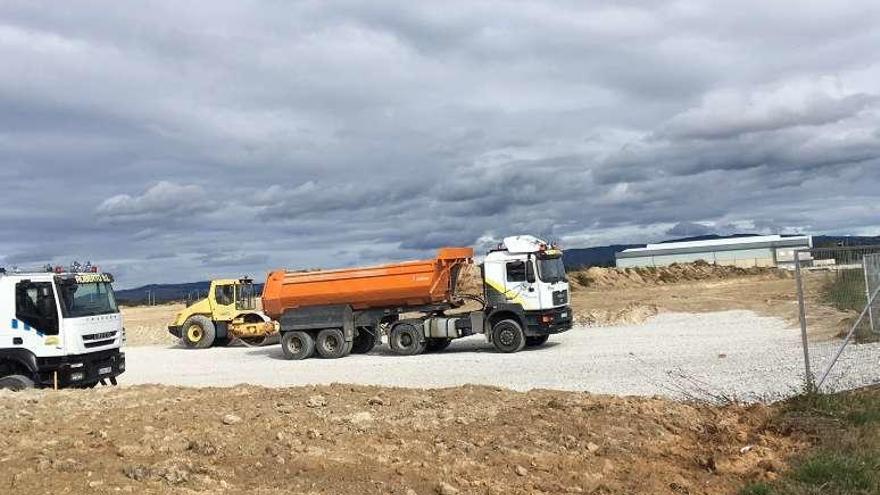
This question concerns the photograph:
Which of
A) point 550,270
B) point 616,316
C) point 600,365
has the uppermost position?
point 550,270

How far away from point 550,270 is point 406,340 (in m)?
4.66

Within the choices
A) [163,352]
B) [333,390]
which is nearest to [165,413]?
[333,390]

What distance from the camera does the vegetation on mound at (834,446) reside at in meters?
7.40

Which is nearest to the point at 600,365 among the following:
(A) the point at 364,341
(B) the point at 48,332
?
(A) the point at 364,341

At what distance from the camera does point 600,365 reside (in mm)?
18219

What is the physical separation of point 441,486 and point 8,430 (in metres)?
4.69

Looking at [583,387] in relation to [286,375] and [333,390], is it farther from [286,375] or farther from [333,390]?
[286,375]

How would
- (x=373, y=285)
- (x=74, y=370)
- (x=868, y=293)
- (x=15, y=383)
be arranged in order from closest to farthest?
(x=868, y=293), (x=15, y=383), (x=74, y=370), (x=373, y=285)

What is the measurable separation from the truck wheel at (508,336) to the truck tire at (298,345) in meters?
5.80

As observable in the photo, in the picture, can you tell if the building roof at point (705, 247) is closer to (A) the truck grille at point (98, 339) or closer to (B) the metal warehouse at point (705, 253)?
(B) the metal warehouse at point (705, 253)

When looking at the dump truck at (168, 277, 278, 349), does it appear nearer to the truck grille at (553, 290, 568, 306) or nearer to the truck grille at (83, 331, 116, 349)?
the truck grille at (553, 290, 568, 306)

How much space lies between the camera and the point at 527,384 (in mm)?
15844

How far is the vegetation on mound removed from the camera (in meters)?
7.40

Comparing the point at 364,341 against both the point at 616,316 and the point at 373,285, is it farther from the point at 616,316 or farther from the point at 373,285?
the point at 616,316
